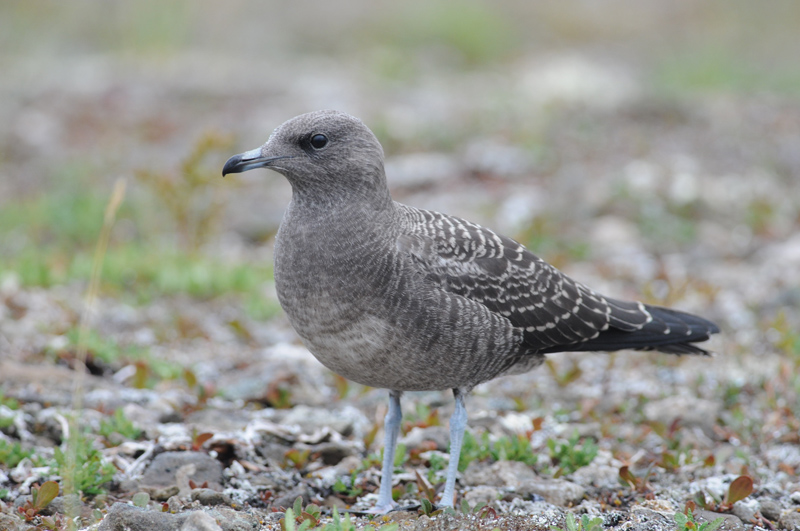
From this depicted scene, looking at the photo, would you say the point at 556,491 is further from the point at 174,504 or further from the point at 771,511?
the point at 174,504

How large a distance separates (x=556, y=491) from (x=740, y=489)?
97 cm

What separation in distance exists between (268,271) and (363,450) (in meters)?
3.40

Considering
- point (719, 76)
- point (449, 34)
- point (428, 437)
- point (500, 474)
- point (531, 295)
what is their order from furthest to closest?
point (449, 34) → point (719, 76) → point (428, 437) → point (500, 474) → point (531, 295)

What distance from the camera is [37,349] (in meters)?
6.56

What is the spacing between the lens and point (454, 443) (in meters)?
4.74

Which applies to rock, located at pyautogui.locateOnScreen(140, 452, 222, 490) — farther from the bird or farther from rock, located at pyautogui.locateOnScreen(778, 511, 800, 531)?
rock, located at pyautogui.locateOnScreen(778, 511, 800, 531)

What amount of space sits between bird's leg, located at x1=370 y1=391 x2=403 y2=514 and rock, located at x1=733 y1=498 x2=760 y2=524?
1.84 metres

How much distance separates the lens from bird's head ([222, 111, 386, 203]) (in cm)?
467

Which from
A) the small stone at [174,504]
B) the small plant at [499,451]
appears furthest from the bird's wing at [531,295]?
the small stone at [174,504]

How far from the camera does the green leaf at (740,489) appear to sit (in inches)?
179

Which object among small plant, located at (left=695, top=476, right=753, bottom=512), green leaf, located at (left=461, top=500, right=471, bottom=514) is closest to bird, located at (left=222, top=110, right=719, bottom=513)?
green leaf, located at (left=461, top=500, right=471, bottom=514)

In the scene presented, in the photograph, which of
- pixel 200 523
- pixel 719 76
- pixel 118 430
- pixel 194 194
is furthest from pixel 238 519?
pixel 719 76

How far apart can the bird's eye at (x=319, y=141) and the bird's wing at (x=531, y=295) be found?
23.7 inches

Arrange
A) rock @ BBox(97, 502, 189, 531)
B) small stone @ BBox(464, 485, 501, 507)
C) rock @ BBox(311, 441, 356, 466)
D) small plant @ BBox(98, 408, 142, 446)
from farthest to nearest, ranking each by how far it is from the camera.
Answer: rock @ BBox(311, 441, 356, 466) < small plant @ BBox(98, 408, 142, 446) < small stone @ BBox(464, 485, 501, 507) < rock @ BBox(97, 502, 189, 531)
